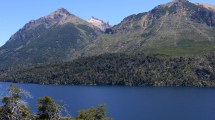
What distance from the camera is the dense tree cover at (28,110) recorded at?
157 feet

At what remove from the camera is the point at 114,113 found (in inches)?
7525

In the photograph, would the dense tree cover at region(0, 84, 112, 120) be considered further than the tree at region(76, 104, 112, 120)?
No

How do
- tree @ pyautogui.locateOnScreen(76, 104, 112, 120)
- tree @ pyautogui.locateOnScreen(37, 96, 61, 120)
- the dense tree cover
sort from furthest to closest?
tree @ pyautogui.locateOnScreen(76, 104, 112, 120), tree @ pyautogui.locateOnScreen(37, 96, 61, 120), the dense tree cover

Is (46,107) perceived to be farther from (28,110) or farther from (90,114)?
(90,114)

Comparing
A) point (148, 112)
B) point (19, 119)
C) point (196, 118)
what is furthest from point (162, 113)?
point (19, 119)

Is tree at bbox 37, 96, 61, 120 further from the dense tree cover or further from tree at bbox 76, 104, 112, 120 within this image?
tree at bbox 76, 104, 112, 120

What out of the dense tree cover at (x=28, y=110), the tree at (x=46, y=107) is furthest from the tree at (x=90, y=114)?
the tree at (x=46, y=107)

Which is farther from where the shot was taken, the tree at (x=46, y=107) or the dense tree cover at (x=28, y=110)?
the tree at (x=46, y=107)

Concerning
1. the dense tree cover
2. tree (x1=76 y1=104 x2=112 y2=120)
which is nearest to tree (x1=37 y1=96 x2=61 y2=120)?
the dense tree cover

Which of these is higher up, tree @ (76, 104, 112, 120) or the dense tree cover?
the dense tree cover

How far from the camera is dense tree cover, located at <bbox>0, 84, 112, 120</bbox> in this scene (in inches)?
1879

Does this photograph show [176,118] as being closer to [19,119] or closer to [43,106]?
[43,106]

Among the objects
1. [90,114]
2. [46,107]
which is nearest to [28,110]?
[46,107]

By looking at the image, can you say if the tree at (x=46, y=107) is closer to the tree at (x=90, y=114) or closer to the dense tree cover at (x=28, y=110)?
the dense tree cover at (x=28, y=110)
